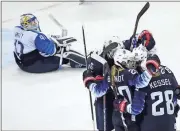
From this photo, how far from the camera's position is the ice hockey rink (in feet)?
12.4

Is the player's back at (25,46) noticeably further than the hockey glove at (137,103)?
Yes

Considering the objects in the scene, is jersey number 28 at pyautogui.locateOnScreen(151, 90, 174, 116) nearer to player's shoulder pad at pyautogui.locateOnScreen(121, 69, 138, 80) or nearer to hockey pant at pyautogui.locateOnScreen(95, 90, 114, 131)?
player's shoulder pad at pyautogui.locateOnScreen(121, 69, 138, 80)

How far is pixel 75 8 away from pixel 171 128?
4.21m

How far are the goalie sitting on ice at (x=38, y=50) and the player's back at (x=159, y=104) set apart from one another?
1908mm

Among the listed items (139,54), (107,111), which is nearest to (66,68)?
(107,111)

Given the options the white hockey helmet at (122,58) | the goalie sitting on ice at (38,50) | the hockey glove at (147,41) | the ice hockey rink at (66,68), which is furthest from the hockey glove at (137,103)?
the goalie sitting on ice at (38,50)

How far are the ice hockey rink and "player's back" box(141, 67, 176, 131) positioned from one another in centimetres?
83

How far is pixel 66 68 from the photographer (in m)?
4.78

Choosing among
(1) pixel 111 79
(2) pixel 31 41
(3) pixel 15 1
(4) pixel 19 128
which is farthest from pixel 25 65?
(3) pixel 15 1

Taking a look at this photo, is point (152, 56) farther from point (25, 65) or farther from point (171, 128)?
point (25, 65)

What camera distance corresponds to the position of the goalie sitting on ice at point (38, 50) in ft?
14.7

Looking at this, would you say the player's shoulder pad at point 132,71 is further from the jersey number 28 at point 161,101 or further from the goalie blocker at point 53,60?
the goalie blocker at point 53,60

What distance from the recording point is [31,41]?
4508 millimetres

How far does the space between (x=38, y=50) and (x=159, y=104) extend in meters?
2.03
